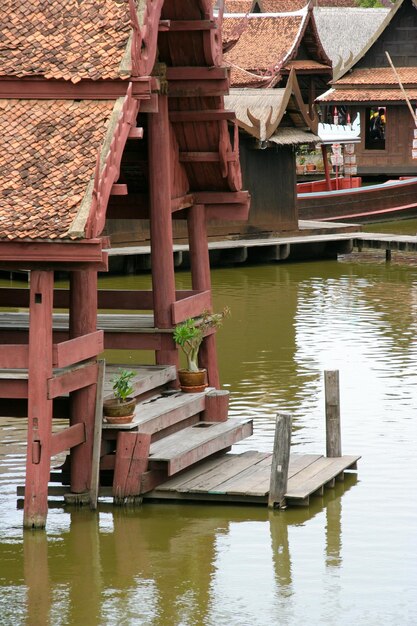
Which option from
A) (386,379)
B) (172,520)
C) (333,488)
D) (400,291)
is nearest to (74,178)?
(172,520)

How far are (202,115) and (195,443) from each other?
387cm

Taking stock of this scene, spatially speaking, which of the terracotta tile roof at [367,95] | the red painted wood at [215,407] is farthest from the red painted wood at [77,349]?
the terracotta tile roof at [367,95]

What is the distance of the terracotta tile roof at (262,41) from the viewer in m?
52.5

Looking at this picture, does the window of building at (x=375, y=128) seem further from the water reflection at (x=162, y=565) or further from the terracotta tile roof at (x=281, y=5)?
the water reflection at (x=162, y=565)

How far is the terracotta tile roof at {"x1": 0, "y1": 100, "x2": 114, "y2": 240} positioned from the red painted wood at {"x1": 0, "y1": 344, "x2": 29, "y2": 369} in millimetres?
1078

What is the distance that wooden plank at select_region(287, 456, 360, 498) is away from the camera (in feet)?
48.1

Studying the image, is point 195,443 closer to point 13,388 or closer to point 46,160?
point 13,388

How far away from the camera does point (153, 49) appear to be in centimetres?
1480

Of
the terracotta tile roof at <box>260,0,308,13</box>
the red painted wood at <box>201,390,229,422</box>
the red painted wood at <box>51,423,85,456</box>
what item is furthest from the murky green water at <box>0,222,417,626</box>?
the terracotta tile roof at <box>260,0,308,13</box>

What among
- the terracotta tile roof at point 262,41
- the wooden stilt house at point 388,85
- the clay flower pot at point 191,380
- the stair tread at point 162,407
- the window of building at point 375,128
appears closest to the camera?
the stair tread at point 162,407

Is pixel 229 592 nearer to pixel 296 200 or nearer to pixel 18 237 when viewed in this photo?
pixel 18 237

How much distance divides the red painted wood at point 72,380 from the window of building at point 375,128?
128 ft

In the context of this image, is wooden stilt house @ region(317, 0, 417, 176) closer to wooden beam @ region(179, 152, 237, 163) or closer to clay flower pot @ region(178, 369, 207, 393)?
wooden beam @ region(179, 152, 237, 163)

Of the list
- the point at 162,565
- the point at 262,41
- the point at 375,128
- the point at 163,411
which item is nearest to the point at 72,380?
the point at 163,411
